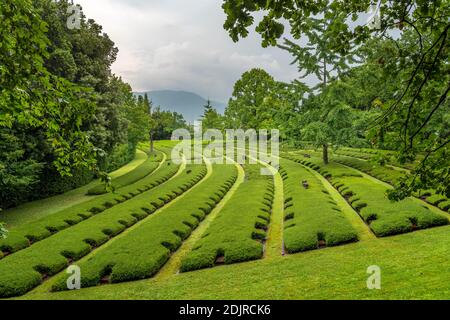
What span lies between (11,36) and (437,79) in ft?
21.8

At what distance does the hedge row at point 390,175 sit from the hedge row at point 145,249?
29.9ft

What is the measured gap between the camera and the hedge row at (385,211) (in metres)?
13.8

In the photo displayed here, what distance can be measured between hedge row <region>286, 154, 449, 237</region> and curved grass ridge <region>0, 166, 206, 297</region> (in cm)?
1307

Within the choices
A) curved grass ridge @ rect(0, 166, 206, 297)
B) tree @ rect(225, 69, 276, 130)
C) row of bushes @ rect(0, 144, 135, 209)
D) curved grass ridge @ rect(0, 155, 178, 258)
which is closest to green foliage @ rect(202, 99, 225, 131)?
A: tree @ rect(225, 69, 276, 130)

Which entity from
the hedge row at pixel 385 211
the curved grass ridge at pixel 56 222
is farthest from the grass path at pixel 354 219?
the curved grass ridge at pixel 56 222

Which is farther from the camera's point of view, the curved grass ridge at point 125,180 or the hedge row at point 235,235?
the curved grass ridge at point 125,180

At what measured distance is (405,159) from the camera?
5996mm

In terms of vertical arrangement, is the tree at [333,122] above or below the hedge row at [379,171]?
above

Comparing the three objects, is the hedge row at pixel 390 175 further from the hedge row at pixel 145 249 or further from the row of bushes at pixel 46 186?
the row of bushes at pixel 46 186

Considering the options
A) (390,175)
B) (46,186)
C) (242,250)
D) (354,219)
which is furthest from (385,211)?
(46,186)

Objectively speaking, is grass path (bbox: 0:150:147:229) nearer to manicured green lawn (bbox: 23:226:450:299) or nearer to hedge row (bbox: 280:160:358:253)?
manicured green lawn (bbox: 23:226:450:299)

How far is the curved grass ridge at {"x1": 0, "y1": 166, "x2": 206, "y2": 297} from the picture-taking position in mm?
11617

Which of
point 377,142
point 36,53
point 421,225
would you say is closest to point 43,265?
point 36,53

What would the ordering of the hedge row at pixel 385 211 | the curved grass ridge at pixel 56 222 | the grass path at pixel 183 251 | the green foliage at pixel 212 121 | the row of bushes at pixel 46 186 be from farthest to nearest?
the green foliage at pixel 212 121 < the row of bushes at pixel 46 186 < the curved grass ridge at pixel 56 222 < the hedge row at pixel 385 211 < the grass path at pixel 183 251
